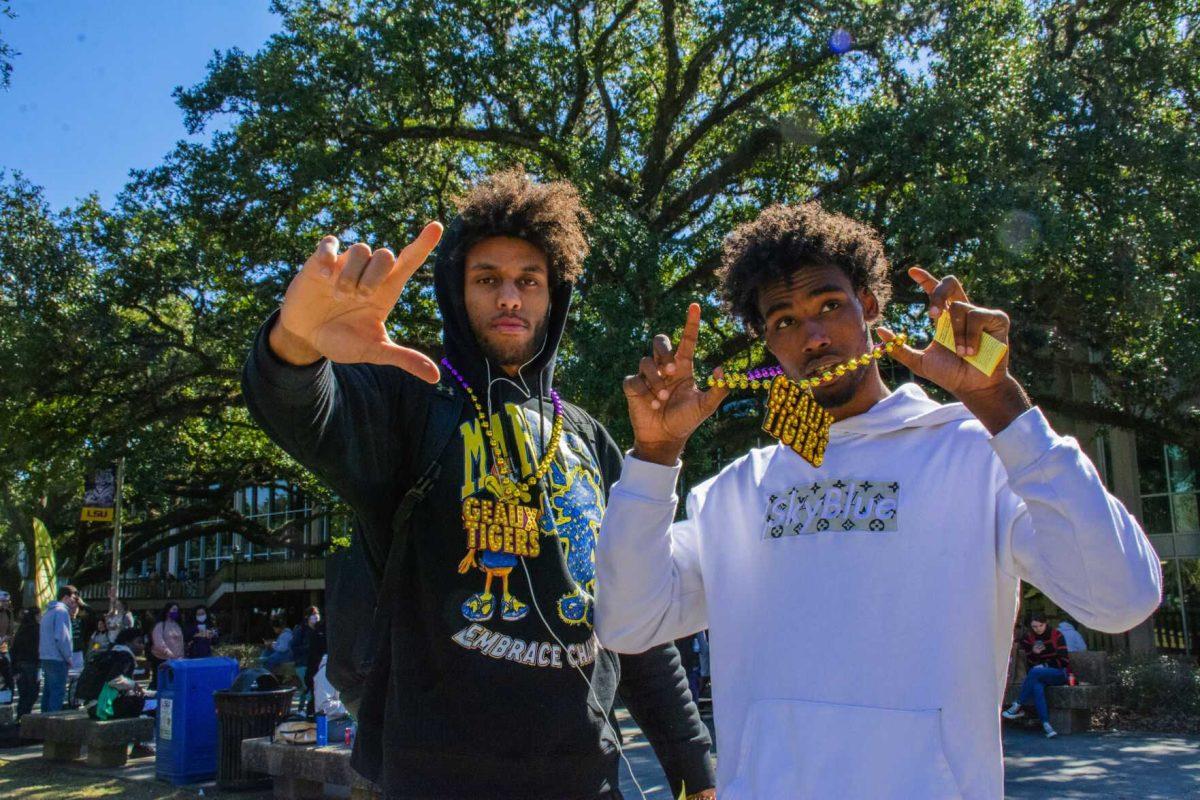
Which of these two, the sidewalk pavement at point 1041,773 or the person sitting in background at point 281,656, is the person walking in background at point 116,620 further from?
the sidewalk pavement at point 1041,773

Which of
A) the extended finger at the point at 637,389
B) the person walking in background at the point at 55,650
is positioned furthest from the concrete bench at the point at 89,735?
the extended finger at the point at 637,389

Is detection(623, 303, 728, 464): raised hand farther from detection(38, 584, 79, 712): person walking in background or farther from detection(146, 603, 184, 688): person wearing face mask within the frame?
detection(146, 603, 184, 688): person wearing face mask

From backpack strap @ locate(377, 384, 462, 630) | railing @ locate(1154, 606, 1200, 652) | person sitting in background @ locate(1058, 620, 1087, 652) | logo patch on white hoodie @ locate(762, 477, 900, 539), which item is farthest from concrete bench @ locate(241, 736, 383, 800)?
railing @ locate(1154, 606, 1200, 652)

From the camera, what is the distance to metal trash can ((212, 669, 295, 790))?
8.57m

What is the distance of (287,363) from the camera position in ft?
6.32

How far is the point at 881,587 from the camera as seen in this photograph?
1.87 meters

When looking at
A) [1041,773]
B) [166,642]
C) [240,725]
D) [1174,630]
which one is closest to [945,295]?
[240,725]

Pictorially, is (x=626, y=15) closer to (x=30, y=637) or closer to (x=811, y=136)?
(x=811, y=136)

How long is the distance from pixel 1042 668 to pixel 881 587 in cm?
1131

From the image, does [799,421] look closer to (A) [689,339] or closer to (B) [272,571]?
(A) [689,339]

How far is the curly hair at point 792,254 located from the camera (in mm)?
2471

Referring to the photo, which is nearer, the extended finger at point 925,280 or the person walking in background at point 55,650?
the extended finger at point 925,280

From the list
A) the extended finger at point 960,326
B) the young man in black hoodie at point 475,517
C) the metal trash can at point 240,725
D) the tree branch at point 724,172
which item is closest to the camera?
the extended finger at point 960,326

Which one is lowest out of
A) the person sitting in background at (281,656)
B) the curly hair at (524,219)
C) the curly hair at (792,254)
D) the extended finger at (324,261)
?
the person sitting in background at (281,656)
